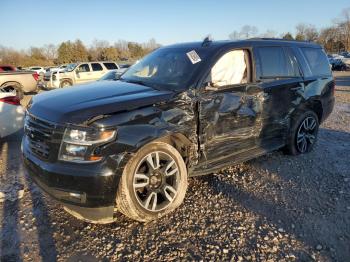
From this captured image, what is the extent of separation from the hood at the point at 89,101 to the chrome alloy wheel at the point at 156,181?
0.60m

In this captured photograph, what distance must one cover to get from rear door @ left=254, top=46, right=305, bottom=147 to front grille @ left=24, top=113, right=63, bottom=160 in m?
2.78

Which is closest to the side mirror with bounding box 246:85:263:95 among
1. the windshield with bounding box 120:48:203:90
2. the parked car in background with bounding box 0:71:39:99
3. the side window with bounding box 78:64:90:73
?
the windshield with bounding box 120:48:203:90

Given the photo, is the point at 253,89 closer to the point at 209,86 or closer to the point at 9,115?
the point at 209,86

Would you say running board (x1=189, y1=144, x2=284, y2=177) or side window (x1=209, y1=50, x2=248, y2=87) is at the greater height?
side window (x1=209, y1=50, x2=248, y2=87)

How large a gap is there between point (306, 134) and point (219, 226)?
299 cm

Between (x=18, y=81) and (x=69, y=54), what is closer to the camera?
(x=18, y=81)

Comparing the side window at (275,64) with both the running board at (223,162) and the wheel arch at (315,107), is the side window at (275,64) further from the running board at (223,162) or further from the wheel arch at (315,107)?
the running board at (223,162)

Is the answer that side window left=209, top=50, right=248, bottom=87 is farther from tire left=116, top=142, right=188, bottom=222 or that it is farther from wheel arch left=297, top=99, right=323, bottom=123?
wheel arch left=297, top=99, right=323, bottom=123

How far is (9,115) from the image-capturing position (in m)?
6.61

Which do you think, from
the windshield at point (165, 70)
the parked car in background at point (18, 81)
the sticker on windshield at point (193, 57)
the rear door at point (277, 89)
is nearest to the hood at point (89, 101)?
the windshield at point (165, 70)

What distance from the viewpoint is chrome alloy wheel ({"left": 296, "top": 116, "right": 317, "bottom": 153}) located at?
219 inches

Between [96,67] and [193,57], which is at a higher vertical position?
[193,57]

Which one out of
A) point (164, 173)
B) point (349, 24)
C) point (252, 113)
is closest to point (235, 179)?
point (252, 113)

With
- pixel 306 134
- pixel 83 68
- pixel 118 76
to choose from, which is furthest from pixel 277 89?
pixel 83 68
